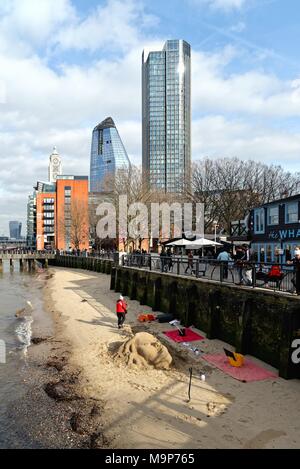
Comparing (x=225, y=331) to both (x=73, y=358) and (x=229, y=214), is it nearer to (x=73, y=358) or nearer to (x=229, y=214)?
(x=73, y=358)

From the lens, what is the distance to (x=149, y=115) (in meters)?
158

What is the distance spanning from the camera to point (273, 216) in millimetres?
26406

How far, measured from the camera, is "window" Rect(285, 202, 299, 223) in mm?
23691

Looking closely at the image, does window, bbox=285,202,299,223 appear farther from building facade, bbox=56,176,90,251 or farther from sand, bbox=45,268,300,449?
building facade, bbox=56,176,90,251

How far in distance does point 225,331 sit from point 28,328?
10.9m

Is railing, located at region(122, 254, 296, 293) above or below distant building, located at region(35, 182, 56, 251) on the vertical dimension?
below

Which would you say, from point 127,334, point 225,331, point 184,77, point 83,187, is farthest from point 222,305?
point 184,77

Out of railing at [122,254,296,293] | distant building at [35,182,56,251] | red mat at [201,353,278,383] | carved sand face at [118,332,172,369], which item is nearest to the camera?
red mat at [201,353,278,383]

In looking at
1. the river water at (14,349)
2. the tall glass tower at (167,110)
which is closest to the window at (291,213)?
the river water at (14,349)

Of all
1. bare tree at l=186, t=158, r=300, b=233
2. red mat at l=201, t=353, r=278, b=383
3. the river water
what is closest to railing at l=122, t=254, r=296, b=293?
red mat at l=201, t=353, r=278, b=383

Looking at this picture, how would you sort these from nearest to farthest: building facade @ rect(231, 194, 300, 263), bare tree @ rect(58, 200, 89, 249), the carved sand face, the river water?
the river water < the carved sand face < building facade @ rect(231, 194, 300, 263) < bare tree @ rect(58, 200, 89, 249)

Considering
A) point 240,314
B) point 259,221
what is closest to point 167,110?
point 259,221

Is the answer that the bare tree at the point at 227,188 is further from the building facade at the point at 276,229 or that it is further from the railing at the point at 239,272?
the railing at the point at 239,272

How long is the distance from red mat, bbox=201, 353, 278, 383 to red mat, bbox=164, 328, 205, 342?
273cm
